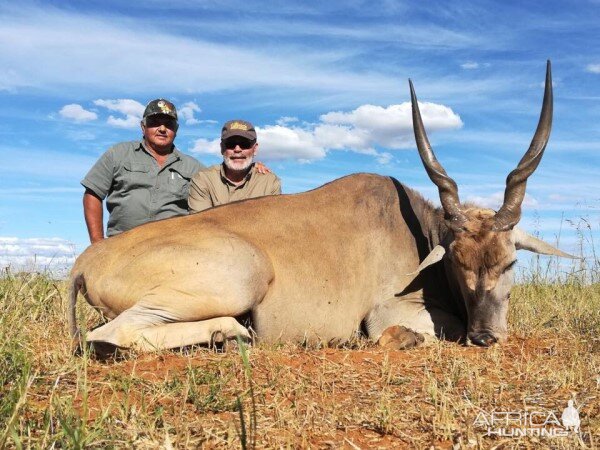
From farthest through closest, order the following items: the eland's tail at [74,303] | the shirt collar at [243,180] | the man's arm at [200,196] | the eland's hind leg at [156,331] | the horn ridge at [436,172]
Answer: the shirt collar at [243,180] → the man's arm at [200,196] → the horn ridge at [436,172] → the eland's tail at [74,303] → the eland's hind leg at [156,331]

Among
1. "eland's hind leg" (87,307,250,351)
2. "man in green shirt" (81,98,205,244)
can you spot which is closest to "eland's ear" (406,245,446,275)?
"eland's hind leg" (87,307,250,351)

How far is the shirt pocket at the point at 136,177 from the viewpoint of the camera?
A: 28.2 ft

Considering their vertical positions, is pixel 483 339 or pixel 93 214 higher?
pixel 93 214

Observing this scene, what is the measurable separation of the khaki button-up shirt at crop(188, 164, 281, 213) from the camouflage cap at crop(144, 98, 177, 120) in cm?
100

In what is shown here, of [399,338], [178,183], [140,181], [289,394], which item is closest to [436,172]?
[399,338]

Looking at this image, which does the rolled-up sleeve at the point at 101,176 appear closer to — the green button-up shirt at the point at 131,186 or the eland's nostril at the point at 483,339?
the green button-up shirt at the point at 131,186

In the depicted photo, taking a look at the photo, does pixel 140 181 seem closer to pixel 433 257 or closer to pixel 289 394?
pixel 433 257

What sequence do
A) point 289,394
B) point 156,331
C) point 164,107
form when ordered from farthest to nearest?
1. point 164,107
2. point 156,331
3. point 289,394

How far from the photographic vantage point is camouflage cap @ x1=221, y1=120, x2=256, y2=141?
328 inches

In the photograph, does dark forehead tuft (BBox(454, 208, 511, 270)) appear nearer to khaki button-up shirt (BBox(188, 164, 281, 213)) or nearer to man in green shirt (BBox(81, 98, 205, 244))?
khaki button-up shirt (BBox(188, 164, 281, 213))

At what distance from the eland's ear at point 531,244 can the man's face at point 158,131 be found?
5.21 meters

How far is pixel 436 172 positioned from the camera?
5.75 m

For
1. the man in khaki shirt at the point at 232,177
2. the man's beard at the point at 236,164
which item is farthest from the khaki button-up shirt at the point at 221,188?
the man's beard at the point at 236,164

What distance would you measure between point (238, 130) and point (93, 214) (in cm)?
237
